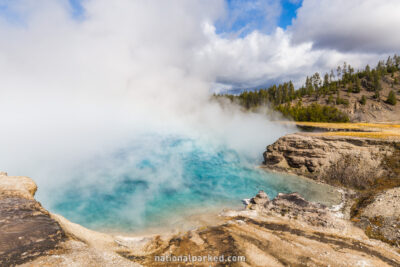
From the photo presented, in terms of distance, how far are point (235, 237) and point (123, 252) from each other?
4.87 meters

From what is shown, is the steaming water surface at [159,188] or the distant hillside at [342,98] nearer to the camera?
the steaming water surface at [159,188]

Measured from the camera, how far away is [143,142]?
32250 millimetres

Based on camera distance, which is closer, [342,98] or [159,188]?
[159,188]

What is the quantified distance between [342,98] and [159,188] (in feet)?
314

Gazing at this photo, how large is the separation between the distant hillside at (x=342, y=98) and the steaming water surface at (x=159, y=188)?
172ft

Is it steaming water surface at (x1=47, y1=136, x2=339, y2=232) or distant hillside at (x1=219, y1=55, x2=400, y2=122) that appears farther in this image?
distant hillside at (x1=219, y1=55, x2=400, y2=122)

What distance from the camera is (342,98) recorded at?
8281cm

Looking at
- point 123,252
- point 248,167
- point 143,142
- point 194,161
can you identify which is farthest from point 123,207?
point 143,142

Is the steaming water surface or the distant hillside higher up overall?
the distant hillside

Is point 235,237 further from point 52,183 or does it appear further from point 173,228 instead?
point 52,183

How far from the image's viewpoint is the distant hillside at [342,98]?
67562 millimetres

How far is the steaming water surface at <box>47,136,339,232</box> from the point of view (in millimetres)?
13547

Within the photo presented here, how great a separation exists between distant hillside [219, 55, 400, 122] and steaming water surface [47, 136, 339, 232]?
5243cm

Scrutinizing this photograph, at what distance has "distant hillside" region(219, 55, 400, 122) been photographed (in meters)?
67.6
